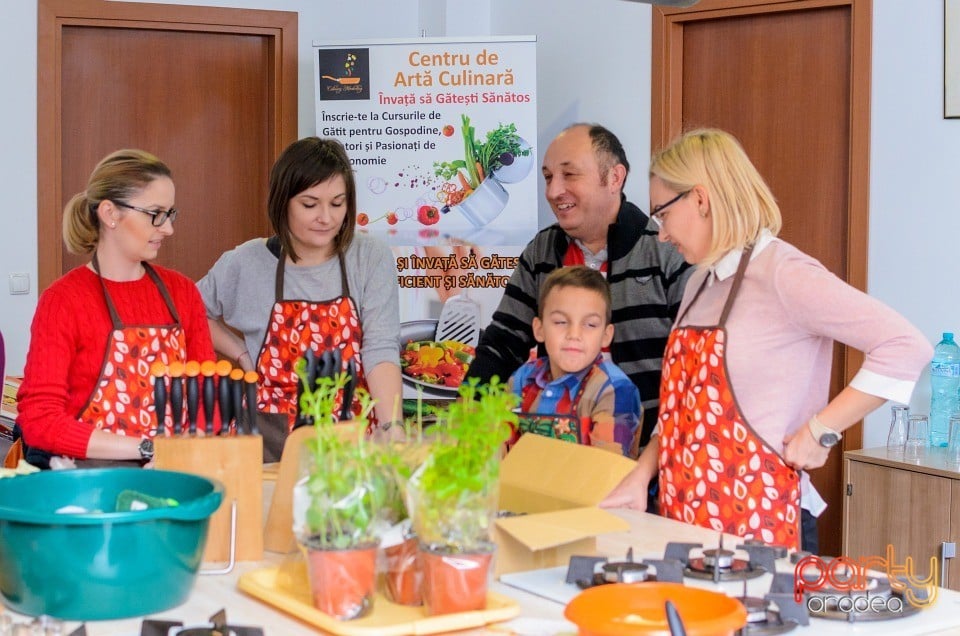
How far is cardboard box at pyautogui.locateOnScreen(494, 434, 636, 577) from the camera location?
162 centimetres

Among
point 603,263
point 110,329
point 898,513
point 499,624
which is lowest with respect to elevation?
point 898,513

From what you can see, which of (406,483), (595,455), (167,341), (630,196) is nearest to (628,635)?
(406,483)

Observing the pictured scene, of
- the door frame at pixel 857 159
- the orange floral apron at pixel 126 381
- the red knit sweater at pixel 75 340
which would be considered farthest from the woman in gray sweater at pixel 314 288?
→ the door frame at pixel 857 159

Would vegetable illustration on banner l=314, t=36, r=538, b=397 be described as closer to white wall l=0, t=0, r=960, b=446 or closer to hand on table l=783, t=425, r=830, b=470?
white wall l=0, t=0, r=960, b=446

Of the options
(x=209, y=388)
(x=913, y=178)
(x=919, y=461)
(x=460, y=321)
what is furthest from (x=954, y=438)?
(x=209, y=388)

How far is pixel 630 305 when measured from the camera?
269cm

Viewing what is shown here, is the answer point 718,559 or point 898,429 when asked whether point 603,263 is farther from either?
point 898,429

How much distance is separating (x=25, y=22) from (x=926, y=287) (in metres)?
3.66

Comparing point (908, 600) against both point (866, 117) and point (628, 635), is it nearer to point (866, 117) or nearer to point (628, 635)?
point (628, 635)

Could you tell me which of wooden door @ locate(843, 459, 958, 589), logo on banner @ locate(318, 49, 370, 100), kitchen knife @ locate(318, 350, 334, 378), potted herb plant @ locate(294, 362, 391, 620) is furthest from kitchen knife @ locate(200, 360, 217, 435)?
logo on banner @ locate(318, 49, 370, 100)

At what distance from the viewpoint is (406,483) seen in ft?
4.50

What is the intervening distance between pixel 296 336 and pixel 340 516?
4.61 feet

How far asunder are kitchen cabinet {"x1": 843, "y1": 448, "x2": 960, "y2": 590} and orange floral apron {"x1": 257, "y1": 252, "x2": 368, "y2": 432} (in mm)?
1716

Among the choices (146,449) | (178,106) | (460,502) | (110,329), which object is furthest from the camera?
(178,106)
